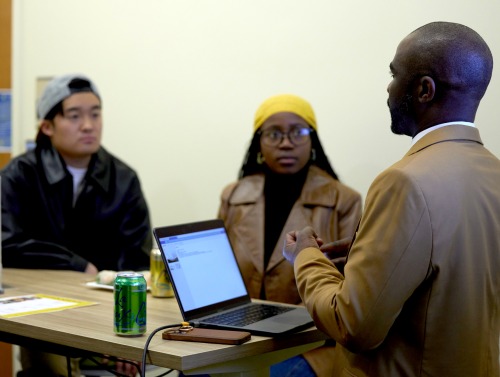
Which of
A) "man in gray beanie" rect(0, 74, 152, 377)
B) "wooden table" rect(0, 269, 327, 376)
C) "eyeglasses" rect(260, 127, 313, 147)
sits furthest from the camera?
"man in gray beanie" rect(0, 74, 152, 377)

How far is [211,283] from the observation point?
2047 mm

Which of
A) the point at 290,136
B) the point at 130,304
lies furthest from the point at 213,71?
the point at 130,304

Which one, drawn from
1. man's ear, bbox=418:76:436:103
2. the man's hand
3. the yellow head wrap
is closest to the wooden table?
the man's hand

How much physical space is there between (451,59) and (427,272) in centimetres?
45

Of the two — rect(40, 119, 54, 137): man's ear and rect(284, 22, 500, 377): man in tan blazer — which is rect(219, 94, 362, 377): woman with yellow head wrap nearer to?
rect(40, 119, 54, 137): man's ear

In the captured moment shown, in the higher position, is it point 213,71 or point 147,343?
point 213,71

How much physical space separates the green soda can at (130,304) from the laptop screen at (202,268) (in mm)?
149

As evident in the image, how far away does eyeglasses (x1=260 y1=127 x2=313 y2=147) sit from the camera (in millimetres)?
2799

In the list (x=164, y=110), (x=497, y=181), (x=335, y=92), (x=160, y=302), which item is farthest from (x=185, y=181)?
(x=497, y=181)

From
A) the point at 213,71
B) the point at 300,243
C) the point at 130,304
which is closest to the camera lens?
the point at 130,304

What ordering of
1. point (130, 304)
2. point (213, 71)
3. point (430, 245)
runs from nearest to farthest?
1. point (430, 245)
2. point (130, 304)
3. point (213, 71)

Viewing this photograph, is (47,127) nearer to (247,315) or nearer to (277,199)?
(277,199)

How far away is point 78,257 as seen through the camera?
292 centimetres

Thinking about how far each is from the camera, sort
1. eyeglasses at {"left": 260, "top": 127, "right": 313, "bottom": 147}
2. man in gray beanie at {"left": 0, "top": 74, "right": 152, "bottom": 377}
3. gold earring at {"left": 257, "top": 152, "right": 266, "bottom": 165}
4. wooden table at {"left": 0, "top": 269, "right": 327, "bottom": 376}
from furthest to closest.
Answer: man in gray beanie at {"left": 0, "top": 74, "right": 152, "bottom": 377} < gold earring at {"left": 257, "top": 152, "right": 266, "bottom": 165} < eyeglasses at {"left": 260, "top": 127, "right": 313, "bottom": 147} < wooden table at {"left": 0, "top": 269, "right": 327, "bottom": 376}
